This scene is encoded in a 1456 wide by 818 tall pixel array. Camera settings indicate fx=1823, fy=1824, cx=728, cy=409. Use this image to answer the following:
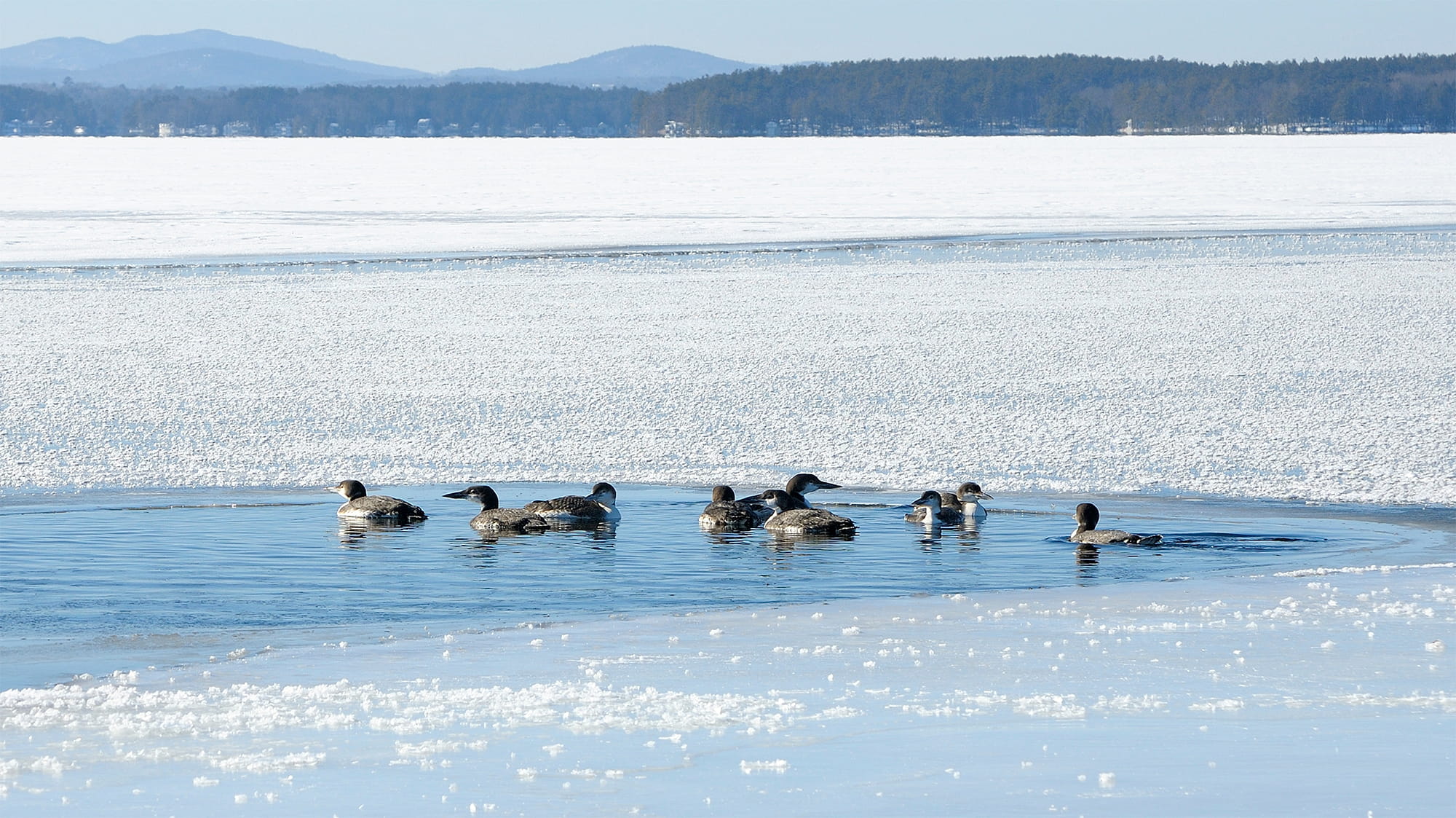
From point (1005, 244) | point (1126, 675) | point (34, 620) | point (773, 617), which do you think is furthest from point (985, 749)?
point (1005, 244)

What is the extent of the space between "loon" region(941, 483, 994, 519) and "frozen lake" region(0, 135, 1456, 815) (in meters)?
0.16

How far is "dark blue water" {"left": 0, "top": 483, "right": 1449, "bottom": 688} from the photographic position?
5.22 metres

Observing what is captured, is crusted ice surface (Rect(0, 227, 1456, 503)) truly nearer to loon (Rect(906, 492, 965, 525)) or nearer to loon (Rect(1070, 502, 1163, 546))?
loon (Rect(906, 492, 965, 525))

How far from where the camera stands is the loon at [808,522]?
261 inches

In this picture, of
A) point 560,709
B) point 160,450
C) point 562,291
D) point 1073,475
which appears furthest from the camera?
point 562,291

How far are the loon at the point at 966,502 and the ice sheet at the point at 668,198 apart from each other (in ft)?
41.2

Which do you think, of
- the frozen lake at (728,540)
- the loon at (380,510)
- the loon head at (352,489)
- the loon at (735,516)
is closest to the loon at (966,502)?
the frozen lake at (728,540)

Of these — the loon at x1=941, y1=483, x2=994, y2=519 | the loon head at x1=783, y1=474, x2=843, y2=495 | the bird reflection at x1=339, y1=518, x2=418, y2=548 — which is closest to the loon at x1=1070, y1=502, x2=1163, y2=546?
the loon at x1=941, y1=483, x2=994, y2=519

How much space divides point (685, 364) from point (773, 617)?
557 centimetres

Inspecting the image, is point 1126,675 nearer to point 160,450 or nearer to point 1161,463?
point 1161,463

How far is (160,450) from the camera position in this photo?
27.2ft

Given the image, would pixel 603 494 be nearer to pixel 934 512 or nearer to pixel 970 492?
pixel 934 512

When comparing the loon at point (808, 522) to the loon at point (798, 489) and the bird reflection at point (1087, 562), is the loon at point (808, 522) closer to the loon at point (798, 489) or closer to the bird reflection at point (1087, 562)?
the loon at point (798, 489)

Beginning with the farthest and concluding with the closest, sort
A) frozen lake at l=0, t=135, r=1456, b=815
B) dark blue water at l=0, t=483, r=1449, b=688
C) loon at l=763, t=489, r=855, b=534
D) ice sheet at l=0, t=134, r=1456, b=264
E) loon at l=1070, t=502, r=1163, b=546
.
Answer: ice sheet at l=0, t=134, r=1456, b=264 < loon at l=763, t=489, r=855, b=534 < loon at l=1070, t=502, r=1163, b=546 < dark blue water at l=0, t=483, r=1449, b=688 < frozen lake at l=0, t=135, r=1456, b=815
